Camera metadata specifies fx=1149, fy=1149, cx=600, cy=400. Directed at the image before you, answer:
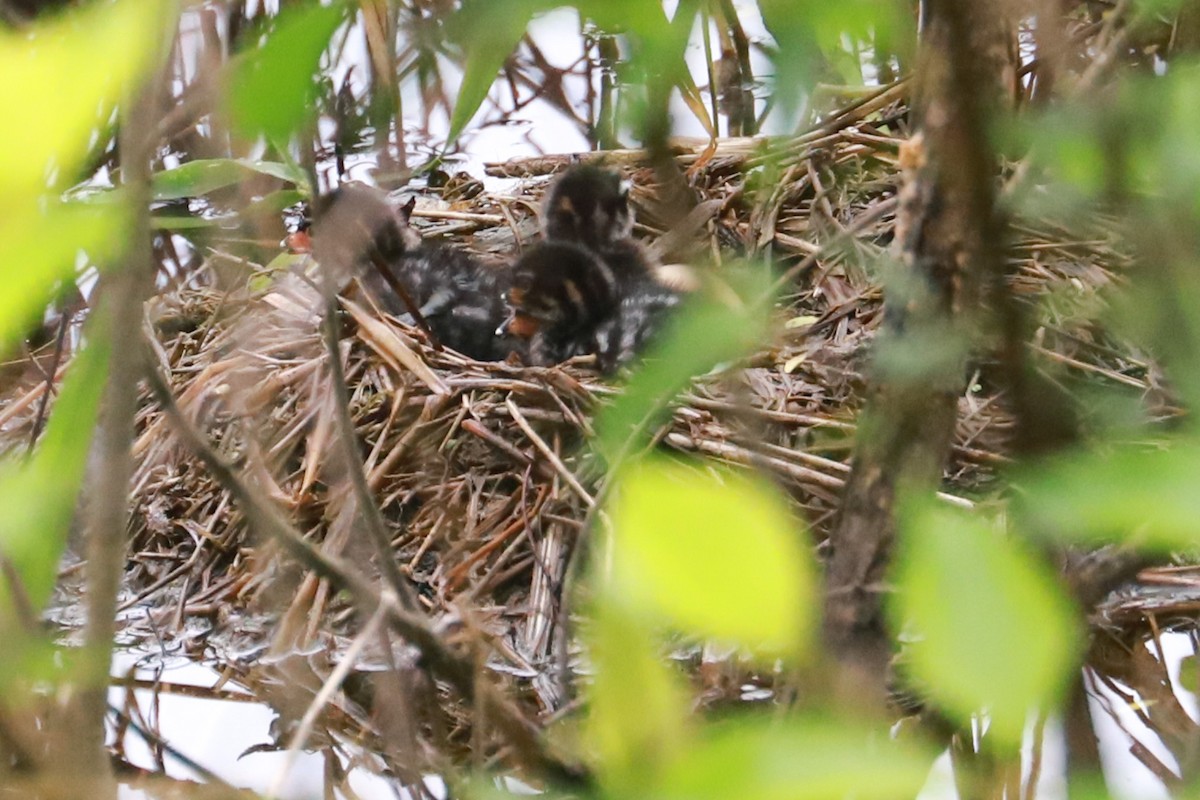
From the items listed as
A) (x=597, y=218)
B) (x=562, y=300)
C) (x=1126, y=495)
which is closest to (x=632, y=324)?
(x=562, y=300)

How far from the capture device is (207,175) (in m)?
0.75

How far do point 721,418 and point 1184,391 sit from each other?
128 cm

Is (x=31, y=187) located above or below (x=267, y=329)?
above

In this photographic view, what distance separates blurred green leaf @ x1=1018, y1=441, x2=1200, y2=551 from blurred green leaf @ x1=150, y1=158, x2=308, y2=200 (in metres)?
0.51

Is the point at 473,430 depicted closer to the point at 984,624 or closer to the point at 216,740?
the point at 216,740

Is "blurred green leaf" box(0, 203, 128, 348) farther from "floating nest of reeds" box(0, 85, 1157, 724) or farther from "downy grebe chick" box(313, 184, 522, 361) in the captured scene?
"downy grebe chick" box(313, 184, 522, 361)

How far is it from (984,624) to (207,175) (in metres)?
0.65

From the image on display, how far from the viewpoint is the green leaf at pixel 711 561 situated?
21 cm

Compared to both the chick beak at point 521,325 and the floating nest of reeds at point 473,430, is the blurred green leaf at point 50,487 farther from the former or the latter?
the chick beak at point 521,325

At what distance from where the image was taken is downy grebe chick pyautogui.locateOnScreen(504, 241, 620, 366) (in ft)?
6.49

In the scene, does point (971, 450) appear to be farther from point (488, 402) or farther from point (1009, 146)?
point (1009, 146)

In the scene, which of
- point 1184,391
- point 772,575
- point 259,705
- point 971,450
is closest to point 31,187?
point 772,575

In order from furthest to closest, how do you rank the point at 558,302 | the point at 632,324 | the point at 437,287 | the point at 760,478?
the point at 437,287
the point at 558,302
the point at 632,324
the point at 760,478

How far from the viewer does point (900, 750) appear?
23 centimetres
